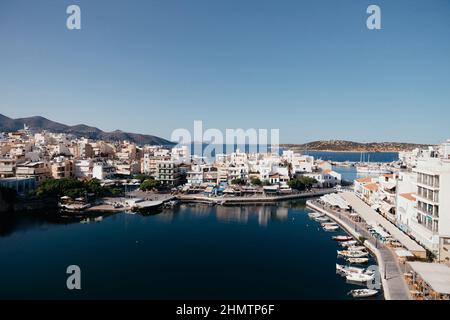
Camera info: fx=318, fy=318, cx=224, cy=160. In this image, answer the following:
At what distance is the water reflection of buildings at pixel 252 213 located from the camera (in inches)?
635

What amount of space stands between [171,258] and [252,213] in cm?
813

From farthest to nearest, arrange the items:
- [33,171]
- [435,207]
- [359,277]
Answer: [33,171] < [435,207] < [359,277]

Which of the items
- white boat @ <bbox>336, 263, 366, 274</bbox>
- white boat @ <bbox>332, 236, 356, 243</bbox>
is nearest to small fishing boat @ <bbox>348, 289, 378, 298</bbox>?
white boat @ <bbox>336, 263, 366, 274</bbox>

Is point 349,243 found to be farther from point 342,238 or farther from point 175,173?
point 175,173

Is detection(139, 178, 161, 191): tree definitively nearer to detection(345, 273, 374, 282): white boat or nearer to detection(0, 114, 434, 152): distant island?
detection(345, 273, 374, 282): white boat

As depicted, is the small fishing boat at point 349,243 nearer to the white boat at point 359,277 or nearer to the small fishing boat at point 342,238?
the small fishing boat at point 342,238

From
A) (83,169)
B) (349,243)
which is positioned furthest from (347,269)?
(83,169)

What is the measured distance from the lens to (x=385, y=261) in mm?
9086

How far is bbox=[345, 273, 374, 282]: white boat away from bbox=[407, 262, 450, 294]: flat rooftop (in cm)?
124

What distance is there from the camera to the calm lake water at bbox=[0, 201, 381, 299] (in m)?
8.04

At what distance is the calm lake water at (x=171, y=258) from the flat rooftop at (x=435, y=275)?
176 cm

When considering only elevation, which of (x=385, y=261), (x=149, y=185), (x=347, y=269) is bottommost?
(x=347, y=269)

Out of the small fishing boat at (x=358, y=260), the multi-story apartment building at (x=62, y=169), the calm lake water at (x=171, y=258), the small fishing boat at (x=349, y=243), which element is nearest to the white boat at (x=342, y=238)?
the calm lake water at (x=171, y=258)
